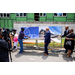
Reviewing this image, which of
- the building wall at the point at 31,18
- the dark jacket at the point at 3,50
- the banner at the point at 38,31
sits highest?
the building wall at the point at 31,18

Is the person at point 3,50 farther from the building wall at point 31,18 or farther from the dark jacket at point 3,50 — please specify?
the building wall at point 31,18

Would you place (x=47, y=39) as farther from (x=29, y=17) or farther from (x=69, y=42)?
(x=29, y=17)

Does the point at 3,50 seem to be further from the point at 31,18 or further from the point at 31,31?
the point at 31,18

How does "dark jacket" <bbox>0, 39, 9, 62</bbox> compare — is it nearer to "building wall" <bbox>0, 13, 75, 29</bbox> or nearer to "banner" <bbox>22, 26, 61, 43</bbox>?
"banner" <bbox>22, 26, 61, 43</bbox>

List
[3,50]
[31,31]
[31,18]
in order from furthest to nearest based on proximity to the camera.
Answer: [31,18]
[31,31]
[3,50]

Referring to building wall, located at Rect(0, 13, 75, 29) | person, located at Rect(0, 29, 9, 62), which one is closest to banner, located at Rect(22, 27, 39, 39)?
person, located at Rect(0, 29, 9, 62)

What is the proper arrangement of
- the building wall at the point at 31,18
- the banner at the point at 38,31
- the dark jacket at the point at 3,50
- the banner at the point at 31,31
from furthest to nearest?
the building wall at the point at 31,18 < the banner at the point at 31,31 < the banner at the point at 38,31 < the dark jacket at the point at 3,50

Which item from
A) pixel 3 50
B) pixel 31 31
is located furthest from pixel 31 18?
pixel 3 50

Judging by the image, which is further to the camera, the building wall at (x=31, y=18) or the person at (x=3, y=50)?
the building wall at (x=31, y=18)

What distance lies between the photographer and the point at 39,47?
708 cm

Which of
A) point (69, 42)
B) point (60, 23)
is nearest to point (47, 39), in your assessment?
point (69, 42)

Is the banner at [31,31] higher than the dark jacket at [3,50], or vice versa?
the banner at [31,31]

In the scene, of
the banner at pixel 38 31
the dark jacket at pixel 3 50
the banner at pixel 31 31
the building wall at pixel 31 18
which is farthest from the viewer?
the building wall at pixel 31 18

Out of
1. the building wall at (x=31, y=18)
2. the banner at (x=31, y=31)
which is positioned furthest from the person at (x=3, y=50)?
the building wall at (x=31, y=18)
